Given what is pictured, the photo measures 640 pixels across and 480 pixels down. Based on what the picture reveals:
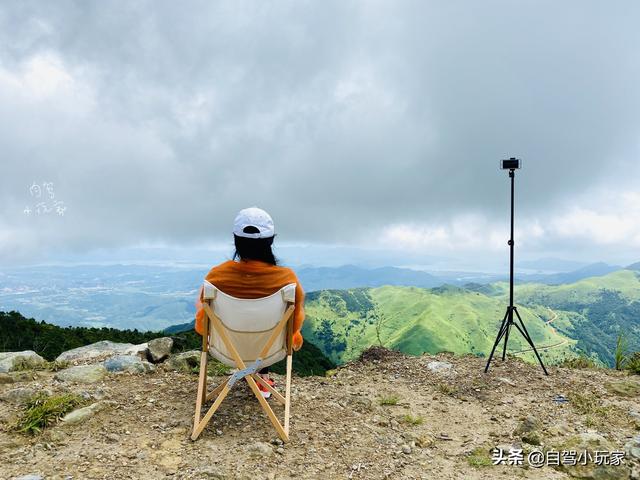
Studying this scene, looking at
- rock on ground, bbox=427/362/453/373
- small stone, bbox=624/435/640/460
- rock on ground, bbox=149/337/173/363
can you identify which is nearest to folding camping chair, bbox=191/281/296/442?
small stone, bbox=624/435/640/460

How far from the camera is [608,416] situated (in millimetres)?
6352

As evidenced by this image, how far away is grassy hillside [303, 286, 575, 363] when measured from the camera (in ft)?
379

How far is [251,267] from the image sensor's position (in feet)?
16.6

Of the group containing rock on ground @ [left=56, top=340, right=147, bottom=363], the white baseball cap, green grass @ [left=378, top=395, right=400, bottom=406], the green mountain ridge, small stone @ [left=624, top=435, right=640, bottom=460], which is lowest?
the green mountain ridge

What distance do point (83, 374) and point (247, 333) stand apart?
3.78m

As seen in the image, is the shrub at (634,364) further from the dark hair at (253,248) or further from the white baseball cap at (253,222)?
the white baseball cap at (253,222)

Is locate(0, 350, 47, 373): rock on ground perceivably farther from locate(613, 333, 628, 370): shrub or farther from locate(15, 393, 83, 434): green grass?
locate(613, 333, 628, 370): shrub

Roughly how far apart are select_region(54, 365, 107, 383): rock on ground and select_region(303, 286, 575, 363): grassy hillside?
9731cm

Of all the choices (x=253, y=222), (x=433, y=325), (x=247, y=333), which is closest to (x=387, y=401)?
(x=247, y=333)

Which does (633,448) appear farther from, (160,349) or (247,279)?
(160,349)

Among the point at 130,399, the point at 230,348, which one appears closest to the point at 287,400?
the point at 230,348

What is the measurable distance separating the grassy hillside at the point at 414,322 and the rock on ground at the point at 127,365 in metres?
96.7

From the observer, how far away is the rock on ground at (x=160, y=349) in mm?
8867

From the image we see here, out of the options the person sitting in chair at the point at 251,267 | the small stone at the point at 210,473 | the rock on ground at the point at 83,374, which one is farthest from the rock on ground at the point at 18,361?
the small stone at the point at 210,473
